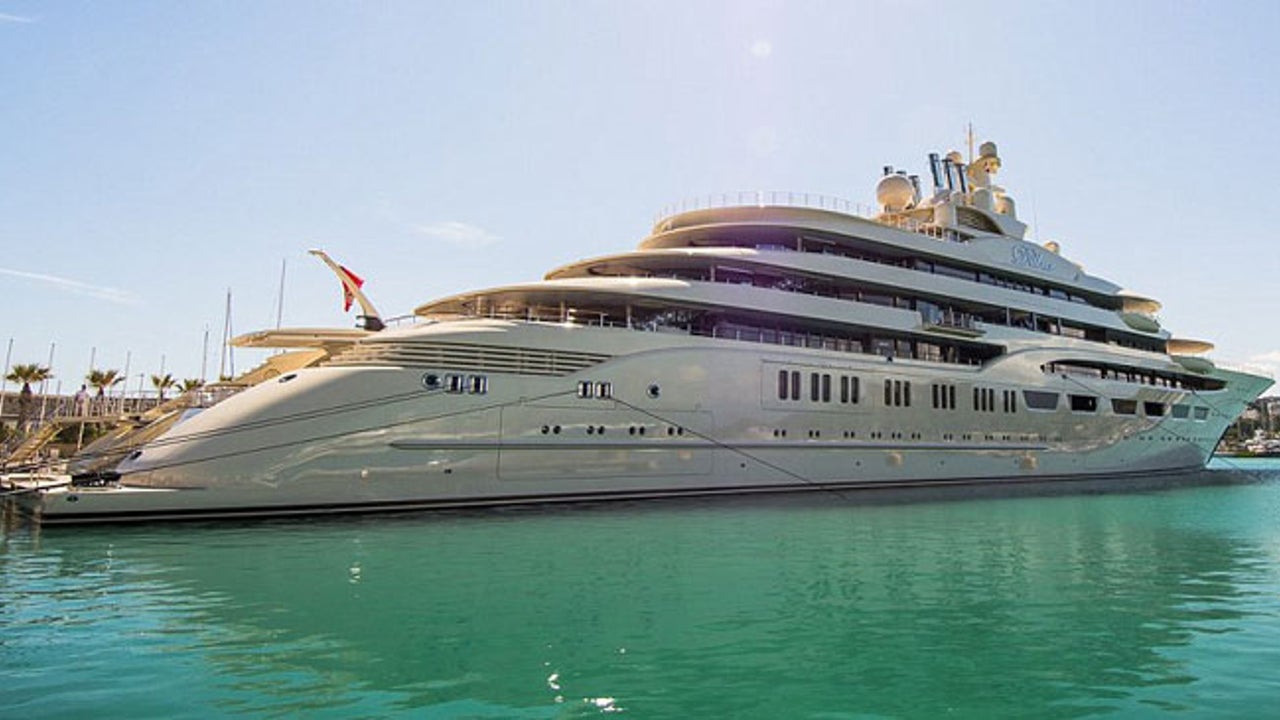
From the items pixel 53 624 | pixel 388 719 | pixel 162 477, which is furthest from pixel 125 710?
pixel 162 477

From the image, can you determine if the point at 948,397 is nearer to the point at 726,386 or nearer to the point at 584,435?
the point at 726,386

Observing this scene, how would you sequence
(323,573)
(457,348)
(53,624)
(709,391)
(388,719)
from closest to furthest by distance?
(388,719)
(53,624)
(323,573)
(457,348)
(709,391)

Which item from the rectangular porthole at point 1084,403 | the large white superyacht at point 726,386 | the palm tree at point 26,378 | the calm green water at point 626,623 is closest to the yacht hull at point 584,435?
the large white superyacht at point 726,386

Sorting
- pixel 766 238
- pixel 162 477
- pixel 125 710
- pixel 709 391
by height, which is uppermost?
pixel 766 238

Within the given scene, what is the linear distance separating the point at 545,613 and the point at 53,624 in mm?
5023

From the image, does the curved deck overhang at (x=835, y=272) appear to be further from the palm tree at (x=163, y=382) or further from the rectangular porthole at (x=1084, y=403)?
the palm tree at (x=163, y=382)

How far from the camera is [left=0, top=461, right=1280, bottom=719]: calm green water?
17.2 ft

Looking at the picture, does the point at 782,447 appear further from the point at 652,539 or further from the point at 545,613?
the point at 545,613

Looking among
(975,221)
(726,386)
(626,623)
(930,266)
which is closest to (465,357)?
(726,386)

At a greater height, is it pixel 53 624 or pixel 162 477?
pixel 162 477

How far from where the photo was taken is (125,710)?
497 cm

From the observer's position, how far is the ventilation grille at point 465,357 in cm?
1592

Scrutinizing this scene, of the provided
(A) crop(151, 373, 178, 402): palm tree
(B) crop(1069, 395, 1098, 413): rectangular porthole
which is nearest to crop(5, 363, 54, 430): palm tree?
(A) crop(151, 373, 178, 402): palm tree

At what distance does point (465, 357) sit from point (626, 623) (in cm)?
1031
